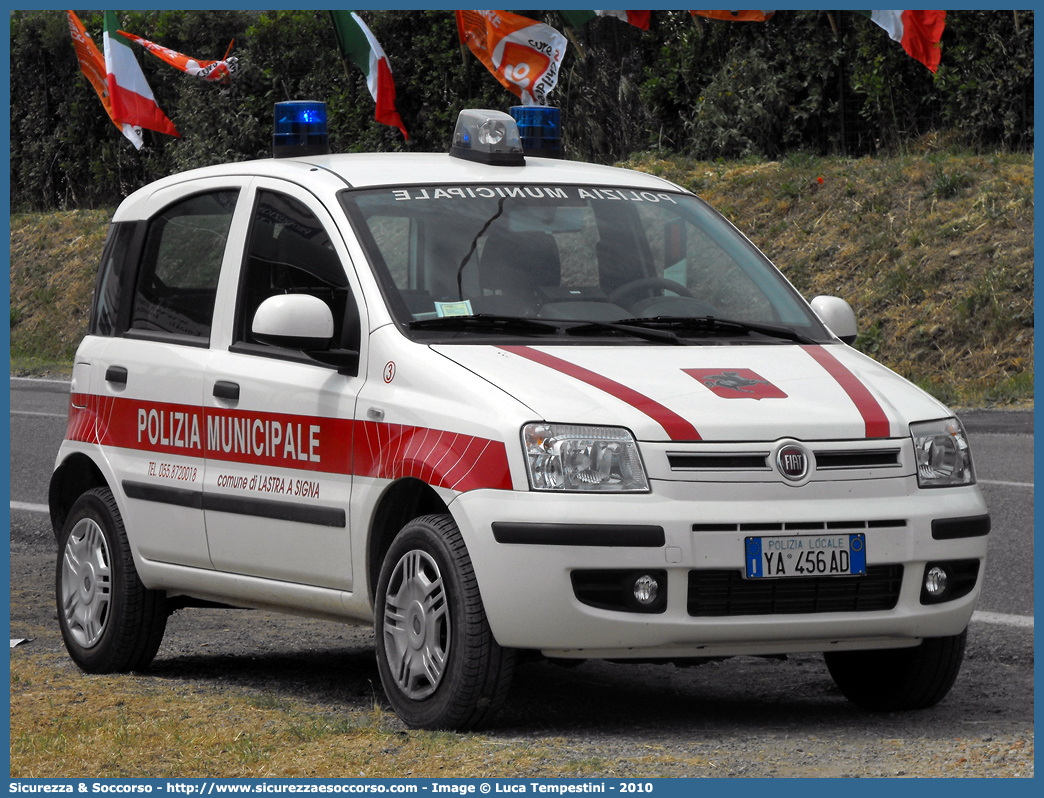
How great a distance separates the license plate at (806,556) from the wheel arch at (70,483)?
314 centimetres

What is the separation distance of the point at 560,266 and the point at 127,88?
73.7ft

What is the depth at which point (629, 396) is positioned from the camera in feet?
17.7

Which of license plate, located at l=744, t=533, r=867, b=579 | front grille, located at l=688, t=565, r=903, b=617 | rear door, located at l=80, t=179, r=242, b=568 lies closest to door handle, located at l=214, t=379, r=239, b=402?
rear door, located at l=80, t=179, r=242, b=568

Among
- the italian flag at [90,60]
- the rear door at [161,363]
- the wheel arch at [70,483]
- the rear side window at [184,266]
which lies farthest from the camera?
the italian flag at [90,60]

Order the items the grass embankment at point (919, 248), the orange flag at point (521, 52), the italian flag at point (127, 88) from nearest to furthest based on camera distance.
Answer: the grass embankment at point (919, 248) < the orange flag at point (521, 52) < the italian flag at point (127, 88)

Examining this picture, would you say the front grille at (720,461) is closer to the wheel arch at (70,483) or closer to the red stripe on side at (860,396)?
the red stripe on side at (860,396)

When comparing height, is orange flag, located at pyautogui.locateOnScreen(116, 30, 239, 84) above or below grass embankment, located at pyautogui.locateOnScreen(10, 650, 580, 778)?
above

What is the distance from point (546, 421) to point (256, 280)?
6.02ft

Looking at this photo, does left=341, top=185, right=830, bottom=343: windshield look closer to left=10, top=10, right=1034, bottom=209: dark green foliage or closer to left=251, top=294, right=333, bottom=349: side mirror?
left=251, top=294, right=333, bottom=349: side mirror

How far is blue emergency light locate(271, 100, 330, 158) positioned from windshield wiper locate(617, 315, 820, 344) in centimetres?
178

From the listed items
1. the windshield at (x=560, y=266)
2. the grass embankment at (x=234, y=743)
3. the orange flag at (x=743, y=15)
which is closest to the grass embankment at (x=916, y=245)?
the orange flag at (x=743, y=15)

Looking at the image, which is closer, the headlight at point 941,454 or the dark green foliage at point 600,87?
the headlight at point 941,454

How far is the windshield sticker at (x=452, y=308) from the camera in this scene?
6.00 m

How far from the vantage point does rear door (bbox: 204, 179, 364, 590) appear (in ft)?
19.8
